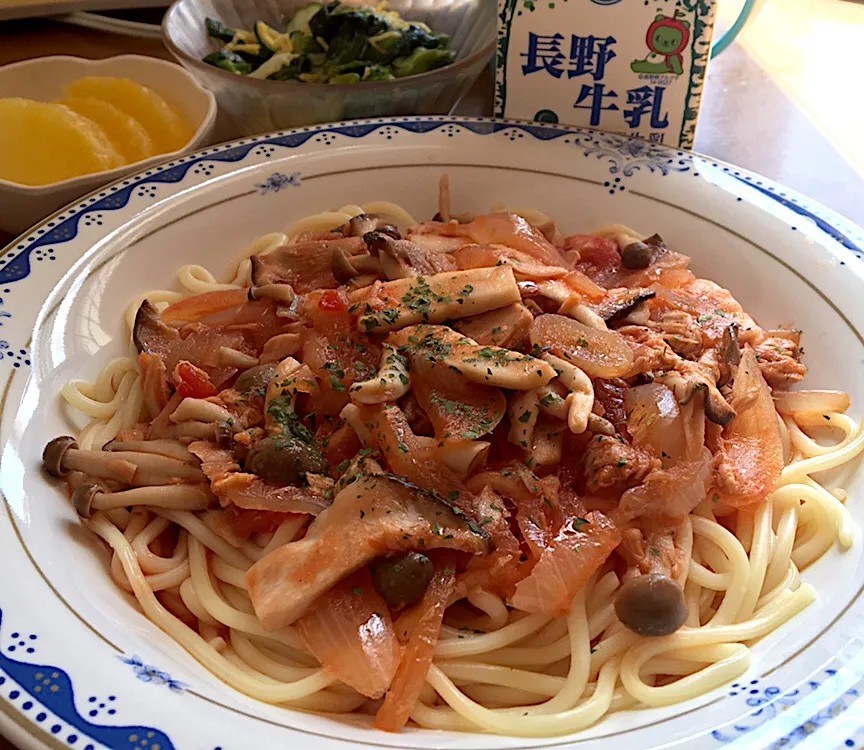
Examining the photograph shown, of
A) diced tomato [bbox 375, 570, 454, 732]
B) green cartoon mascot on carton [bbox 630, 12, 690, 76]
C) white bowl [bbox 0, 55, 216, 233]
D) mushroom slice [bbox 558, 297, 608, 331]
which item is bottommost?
diced tomato [bbox 375, 570, 454, 732]

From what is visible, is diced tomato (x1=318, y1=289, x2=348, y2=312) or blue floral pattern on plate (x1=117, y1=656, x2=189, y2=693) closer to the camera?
blue floral pattern on plate (x1=117, y1=656, x2=189, y2=693)

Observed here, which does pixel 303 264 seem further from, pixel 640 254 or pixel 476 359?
pixel 640 254

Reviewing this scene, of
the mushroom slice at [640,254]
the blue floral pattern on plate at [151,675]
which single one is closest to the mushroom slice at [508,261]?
the mushroom slice at [640,254]

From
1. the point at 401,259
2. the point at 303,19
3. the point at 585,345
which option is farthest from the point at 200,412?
the point at 303,19

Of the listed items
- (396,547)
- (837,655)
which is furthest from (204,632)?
(837,655)

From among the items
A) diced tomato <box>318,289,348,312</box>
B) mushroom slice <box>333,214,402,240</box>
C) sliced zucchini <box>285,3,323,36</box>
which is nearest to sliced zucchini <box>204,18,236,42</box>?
sliced zucchini <box>285,3,323,36</box>

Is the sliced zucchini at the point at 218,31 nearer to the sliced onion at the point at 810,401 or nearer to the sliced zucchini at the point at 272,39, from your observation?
the sliced zucchini at the point at 272,39

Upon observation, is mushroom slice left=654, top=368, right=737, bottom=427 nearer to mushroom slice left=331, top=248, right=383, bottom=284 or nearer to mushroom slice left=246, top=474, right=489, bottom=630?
mushroom slice left=246, top=474, right=489, bottom=630

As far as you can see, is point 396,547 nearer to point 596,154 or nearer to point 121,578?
point 121,578
